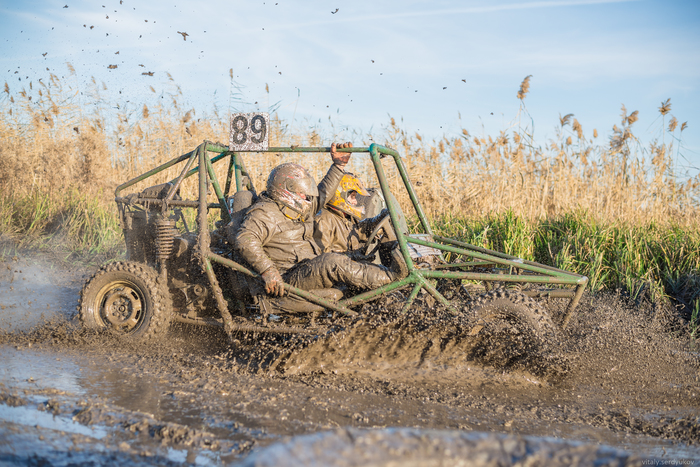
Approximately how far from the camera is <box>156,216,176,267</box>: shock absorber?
476cm

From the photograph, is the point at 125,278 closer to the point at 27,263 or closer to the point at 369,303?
the point at 369,303

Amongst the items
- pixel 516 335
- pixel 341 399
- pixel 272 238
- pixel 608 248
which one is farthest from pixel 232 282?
pixel 608 248

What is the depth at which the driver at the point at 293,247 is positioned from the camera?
436cm

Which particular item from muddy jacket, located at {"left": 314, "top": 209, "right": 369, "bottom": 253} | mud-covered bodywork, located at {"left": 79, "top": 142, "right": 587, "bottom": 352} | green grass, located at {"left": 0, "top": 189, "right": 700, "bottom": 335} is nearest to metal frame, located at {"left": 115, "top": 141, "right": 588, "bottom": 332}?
mud-covered bodywork, located at {"left": 79, "top": 142, "right": 587, "bottom": 352}

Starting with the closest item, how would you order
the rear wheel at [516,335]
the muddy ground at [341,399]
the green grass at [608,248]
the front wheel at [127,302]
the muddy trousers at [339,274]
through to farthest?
the muddy ground at [341,399], the rear wheel at [516,335], the muddy trousers at [339,274], the front wheel at [127,302], the green grass at [608,248]

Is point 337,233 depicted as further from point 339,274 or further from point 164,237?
point 164,237

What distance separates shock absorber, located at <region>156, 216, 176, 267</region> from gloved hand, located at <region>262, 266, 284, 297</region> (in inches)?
41.1

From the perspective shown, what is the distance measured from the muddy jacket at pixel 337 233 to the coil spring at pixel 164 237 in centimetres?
126

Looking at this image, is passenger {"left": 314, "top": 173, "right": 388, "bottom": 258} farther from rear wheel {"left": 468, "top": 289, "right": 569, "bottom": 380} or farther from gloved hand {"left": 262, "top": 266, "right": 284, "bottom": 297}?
rear wheel {"left": 468, "top": 289, "right": 569, "bottom": 380}

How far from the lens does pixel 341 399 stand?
342 cm

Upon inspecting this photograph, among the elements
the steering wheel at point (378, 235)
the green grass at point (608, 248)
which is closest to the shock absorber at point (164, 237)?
the steering wheel at point (378, 235)

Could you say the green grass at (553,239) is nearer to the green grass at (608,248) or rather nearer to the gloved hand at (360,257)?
the green grass at (608,248)

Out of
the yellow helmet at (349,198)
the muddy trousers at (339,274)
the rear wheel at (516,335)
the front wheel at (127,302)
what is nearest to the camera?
the rear wheel at (516,335)

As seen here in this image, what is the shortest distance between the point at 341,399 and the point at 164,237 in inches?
90.4
